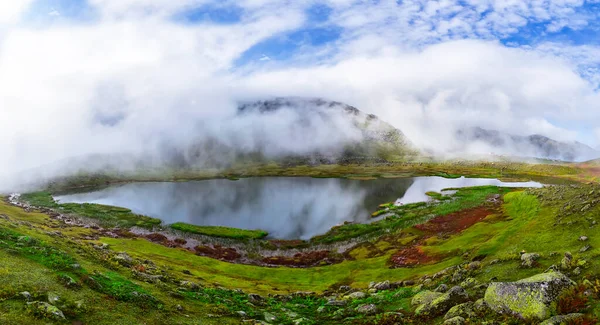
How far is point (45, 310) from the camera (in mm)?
19312

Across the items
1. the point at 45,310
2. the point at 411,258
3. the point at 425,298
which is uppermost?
the point at 45,310

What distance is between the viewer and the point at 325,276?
224 feet

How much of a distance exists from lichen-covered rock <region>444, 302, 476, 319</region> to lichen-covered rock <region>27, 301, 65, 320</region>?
2530 cm

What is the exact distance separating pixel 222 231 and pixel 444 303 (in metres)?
95.0

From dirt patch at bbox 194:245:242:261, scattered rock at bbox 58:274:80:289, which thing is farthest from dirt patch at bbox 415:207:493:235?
scattered rock at bbox 58:274:80:289

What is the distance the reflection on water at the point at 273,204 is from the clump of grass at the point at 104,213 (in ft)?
22.4

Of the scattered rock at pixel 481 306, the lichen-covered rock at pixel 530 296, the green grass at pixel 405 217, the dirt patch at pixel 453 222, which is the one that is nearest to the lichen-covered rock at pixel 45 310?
the scattered rock at pixel 481 306

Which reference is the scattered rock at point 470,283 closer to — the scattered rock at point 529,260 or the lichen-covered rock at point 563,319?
the scattered rock at point 529,260

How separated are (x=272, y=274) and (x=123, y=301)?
49282 millimetres

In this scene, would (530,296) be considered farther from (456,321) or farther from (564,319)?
(456,321)

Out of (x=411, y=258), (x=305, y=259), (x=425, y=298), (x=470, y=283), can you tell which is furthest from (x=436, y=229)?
(x=425, y=298)

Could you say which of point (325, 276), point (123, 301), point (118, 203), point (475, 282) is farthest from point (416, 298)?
point (118, 203)

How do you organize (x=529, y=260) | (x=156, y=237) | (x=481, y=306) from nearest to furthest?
1. (x=481, y=306)
2. (x=529, y=260)
3. (x=156, y=237)

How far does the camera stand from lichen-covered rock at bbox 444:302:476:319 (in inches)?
828
